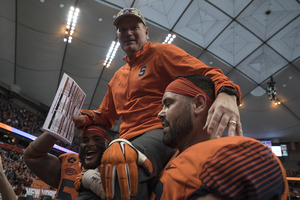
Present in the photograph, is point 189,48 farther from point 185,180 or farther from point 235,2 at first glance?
point 185,180

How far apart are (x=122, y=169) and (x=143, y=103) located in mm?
771

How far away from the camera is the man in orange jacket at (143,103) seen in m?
1.15

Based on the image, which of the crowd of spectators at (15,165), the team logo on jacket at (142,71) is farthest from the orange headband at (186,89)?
the crowd of spectators at (15,165)

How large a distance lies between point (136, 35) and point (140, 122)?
93 cm

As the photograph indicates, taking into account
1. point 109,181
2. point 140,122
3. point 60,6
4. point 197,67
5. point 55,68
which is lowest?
point 109,181

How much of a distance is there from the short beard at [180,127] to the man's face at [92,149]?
148cm

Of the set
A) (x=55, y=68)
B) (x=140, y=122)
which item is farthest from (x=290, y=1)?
(x=55, y=68)

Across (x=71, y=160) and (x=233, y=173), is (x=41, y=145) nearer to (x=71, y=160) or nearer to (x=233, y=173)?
(x=71, y=160)

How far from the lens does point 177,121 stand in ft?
4.06

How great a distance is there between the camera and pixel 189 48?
13.9 meters

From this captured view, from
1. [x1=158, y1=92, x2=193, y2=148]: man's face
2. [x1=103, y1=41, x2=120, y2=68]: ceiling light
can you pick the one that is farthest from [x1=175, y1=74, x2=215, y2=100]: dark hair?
[x1=103, y1=41, x2=120, y2=68]: ceiling light

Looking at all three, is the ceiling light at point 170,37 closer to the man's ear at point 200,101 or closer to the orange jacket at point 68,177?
the orange jacket at point 68,177

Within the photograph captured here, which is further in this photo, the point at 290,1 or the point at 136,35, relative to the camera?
the point at 290,1

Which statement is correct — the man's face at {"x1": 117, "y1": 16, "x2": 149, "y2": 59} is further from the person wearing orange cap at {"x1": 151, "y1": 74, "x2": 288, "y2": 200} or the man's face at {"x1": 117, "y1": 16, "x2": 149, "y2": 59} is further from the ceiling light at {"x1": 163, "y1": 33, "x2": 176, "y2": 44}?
the ceiling light at {"x1": 163, "y1": 33, "x2": 176, "y2": 44}
